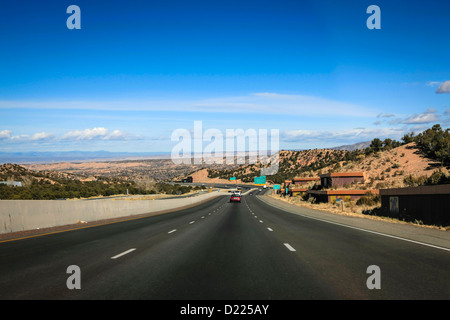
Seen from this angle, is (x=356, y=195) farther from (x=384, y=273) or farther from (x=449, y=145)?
(x=384, y=273)

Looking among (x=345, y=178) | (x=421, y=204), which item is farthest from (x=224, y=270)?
(x=345, y=178)

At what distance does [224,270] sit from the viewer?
859 centimetres

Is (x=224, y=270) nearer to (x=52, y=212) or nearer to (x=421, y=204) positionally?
(x=52, y=212)

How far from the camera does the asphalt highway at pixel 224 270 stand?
6539 millimetres

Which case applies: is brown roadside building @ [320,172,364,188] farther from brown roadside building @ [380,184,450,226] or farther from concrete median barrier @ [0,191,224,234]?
concrete median barrier @ [0,191,224,234]

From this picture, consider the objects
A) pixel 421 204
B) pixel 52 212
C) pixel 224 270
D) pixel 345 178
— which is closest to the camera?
pixel 224 270

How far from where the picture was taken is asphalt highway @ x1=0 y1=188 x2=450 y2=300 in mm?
6539

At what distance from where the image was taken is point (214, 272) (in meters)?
8.34

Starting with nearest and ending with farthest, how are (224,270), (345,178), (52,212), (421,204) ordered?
(224,270)
(52,212)
(421,204)
(345,178)

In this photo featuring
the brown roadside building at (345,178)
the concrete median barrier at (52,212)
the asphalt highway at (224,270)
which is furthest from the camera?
the brown roadside building at (345,178)

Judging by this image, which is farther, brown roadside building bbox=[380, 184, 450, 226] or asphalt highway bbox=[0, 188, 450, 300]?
brown roadside building bbox=[380, 184, 450, 226]

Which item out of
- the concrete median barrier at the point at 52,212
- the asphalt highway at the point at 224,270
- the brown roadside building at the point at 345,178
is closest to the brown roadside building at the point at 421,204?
the asphalt highway at the point at 224,270

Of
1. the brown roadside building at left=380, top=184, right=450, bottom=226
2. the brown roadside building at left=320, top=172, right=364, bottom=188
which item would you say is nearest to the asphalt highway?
the brown roadside building at left=380, top=184, right=450, bottom=226

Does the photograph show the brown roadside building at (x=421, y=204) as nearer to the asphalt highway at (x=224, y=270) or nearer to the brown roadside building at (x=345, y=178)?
the asphalt highway at (x=224, y=270)
